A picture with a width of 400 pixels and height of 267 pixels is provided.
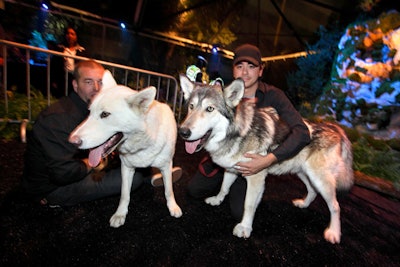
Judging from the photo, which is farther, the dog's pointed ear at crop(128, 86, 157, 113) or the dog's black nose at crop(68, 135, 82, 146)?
the dog's pointed ear at crop(128, 86, 157, 113)

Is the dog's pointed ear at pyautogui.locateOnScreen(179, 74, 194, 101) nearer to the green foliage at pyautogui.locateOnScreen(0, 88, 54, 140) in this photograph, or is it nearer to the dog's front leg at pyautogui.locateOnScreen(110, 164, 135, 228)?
the dog's front leg at pyautogui.locateOnScreen(110, 164, 135, 228)

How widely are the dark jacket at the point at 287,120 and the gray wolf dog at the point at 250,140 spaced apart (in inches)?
4.6

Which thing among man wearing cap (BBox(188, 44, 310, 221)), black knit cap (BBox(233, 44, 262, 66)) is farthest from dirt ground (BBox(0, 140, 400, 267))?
black knit cap (BBox(233, 44, 262, 66))

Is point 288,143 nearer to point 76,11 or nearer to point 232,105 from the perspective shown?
point 232,105

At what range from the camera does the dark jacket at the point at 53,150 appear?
1.93 meters

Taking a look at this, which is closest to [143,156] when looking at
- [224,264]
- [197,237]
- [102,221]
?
[102,221]

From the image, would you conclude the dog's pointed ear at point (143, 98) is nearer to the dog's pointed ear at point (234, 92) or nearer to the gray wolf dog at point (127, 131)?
the gray wolf dog at point (127, 131)

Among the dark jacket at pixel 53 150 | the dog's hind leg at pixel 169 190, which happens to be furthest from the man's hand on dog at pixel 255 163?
the dark jacket at pixel 53 150

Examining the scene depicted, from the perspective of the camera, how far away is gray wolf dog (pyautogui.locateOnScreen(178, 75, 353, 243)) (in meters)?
2.03

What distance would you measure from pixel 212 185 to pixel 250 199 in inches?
33.8

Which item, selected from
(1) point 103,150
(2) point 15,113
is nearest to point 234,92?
(1) point 103,150

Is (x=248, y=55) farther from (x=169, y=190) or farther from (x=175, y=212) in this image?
(x=175, y=212)

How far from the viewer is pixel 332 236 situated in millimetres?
2395

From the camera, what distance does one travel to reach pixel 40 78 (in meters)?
5.36
